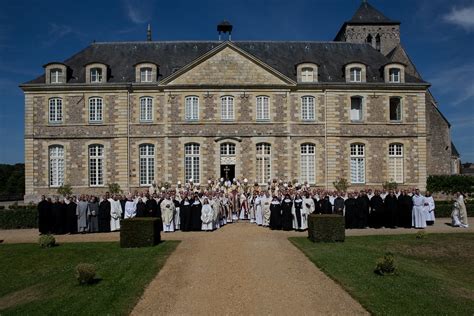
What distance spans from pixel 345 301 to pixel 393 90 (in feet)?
68.7

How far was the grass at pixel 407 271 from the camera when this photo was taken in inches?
276

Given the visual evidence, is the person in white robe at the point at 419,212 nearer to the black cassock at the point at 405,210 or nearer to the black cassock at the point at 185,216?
the black cassock at the point at 405,210

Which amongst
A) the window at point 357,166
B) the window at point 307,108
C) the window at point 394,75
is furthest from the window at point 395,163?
the window at point 307,108

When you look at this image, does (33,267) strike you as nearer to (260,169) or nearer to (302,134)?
(260,169)

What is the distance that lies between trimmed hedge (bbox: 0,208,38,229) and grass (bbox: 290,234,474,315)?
36.3ft

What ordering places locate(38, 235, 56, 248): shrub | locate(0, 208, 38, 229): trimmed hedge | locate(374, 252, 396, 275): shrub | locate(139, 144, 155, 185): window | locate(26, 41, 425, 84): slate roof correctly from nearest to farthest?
locate(374, 252, 396, 275): shrub → locate(38, 235, 56, 248): shrub → locate(0, 208, 38, 229): trimmed hedge → locate(139, 144, 155, 185): window → locate(26, 41, 425, 84): slate roof

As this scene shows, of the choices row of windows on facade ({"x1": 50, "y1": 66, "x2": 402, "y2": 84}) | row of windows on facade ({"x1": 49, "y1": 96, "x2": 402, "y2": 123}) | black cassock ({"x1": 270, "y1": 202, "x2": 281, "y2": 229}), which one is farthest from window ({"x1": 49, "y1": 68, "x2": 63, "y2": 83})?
black cassock ({"x1": 270, "y1": 202, "x2": 281, "y2": 229})

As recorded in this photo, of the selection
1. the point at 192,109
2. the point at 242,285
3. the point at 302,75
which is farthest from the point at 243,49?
the point at 242,285

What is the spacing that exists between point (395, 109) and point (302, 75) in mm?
6511

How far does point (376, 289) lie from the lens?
7.71 metres

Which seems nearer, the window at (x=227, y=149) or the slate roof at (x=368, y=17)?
the window at (x=227, y=149)

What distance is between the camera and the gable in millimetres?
24562

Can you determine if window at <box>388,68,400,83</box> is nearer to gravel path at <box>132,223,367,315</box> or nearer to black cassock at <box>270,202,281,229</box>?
black cassock at <box>270,202,281,229</box>

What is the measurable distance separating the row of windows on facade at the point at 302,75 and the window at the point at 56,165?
413 centimetres
